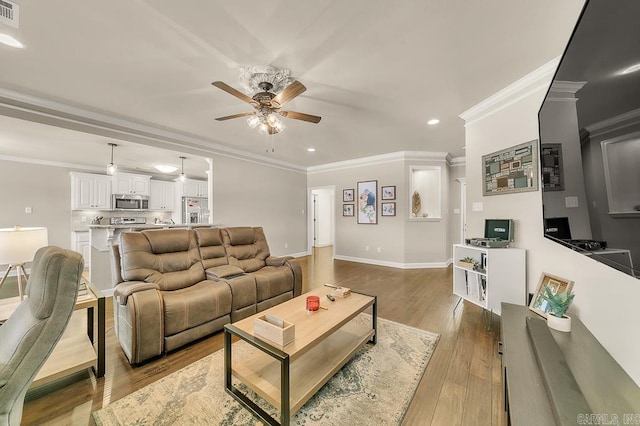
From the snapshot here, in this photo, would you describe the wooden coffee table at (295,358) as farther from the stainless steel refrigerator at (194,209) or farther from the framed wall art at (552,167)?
the stainless steel refrigerator at (194,209)

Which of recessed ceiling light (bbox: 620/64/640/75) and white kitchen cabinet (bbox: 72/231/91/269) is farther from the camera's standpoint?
white kitchen cabinet (bbox: 72/231/91/269)

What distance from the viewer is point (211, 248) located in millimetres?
2980

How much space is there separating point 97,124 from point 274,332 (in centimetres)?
375

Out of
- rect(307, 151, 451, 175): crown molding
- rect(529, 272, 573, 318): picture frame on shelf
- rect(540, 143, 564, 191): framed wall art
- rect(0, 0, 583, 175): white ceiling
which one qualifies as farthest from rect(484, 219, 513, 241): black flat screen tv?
rect(307, 151, 451, 175): crown molding

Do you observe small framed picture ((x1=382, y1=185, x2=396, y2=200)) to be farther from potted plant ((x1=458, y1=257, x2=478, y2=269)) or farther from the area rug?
the area rug

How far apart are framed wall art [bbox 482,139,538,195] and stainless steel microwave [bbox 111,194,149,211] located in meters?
7.21

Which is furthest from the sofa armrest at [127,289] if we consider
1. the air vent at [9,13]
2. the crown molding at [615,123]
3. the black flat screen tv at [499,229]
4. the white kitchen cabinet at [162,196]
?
the white kitchen cabinet at [162,196]

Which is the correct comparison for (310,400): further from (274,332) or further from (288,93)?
(288,93)

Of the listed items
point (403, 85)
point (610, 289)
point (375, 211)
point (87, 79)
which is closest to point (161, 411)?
point (610, 289)

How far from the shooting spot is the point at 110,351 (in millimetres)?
2064

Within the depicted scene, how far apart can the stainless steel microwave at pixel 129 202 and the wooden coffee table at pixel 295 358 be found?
584 centimetres

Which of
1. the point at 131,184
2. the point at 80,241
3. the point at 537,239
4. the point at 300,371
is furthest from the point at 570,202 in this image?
the point at 80,241

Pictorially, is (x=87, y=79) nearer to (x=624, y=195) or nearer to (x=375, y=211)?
(x=624, y=195)

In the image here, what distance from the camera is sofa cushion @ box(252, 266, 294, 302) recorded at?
108 inches
